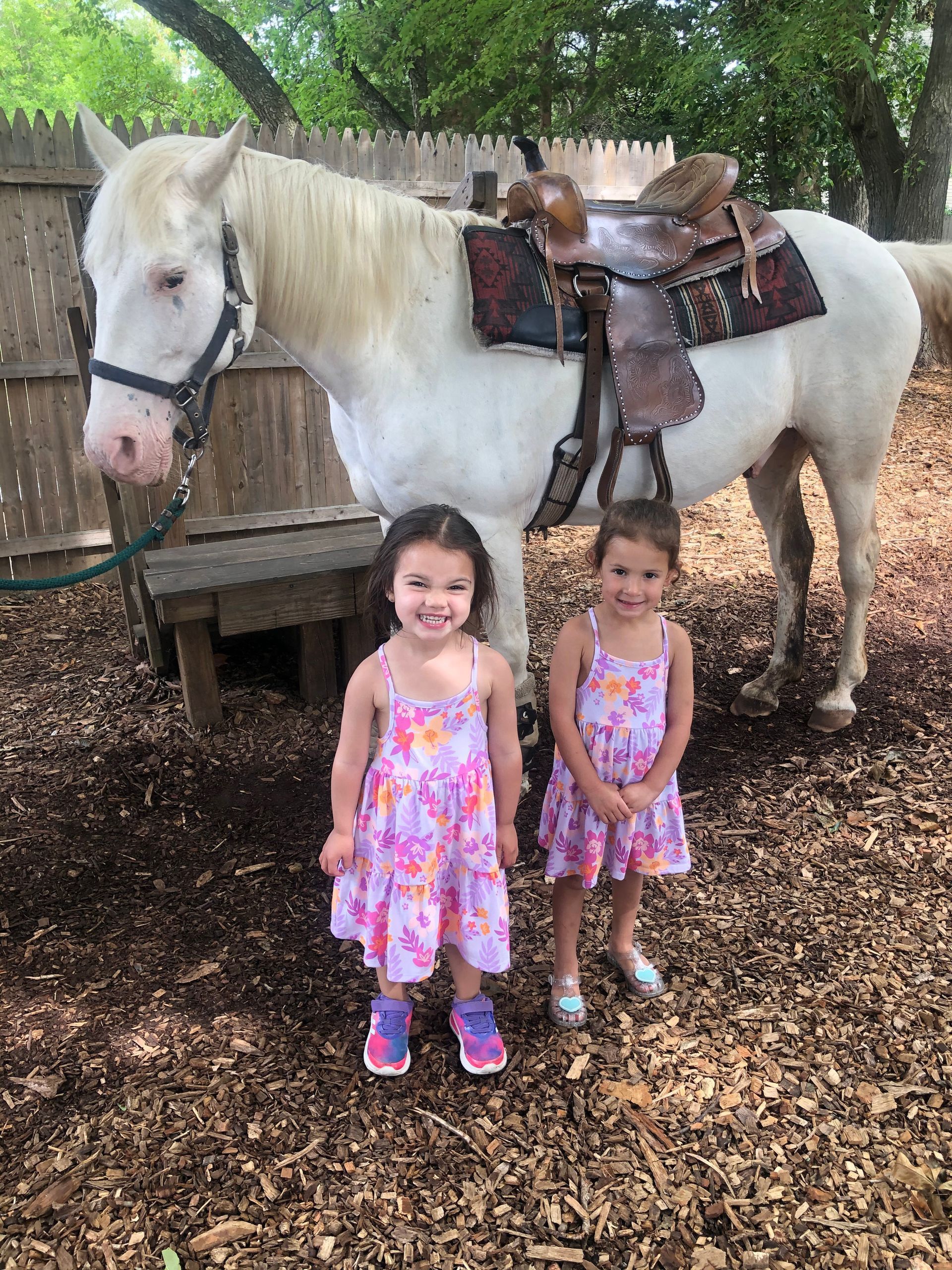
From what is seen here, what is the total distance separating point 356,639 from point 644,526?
213 cm

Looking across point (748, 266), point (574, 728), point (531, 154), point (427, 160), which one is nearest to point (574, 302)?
point (748, 266)

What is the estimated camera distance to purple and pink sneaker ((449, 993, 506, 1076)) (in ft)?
6.08

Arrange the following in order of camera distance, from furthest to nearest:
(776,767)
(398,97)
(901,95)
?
(398,97) < (901,95) < (776,767)

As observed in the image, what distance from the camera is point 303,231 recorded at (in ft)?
7.30

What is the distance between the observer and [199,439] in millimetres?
2193

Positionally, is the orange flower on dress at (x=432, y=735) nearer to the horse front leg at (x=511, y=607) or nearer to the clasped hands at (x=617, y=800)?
the clasped hands at (x=617, y=800)

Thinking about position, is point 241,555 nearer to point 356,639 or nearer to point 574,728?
point 356,639

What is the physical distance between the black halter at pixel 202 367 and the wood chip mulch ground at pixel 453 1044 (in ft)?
4.56

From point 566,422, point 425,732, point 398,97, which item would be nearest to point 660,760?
point 425,732

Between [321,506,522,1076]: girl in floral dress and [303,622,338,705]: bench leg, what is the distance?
179 cm

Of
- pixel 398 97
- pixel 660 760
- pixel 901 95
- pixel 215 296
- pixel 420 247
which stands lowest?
pixel 660 760

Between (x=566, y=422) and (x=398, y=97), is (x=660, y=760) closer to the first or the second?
(x=566, y=422)

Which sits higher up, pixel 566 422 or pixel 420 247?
pixel 420 247

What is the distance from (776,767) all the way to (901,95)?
34.2 feet
